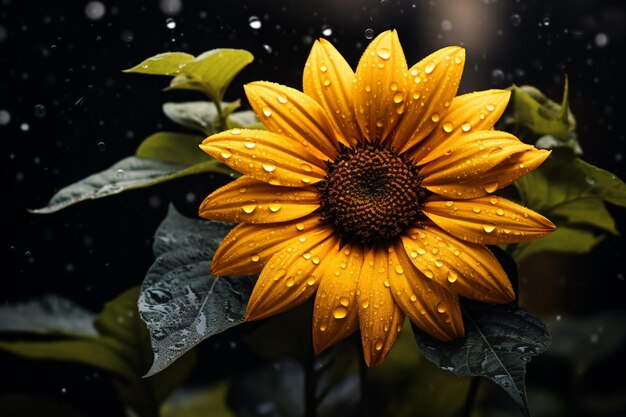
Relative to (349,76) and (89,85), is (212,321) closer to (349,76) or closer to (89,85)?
(349,76)

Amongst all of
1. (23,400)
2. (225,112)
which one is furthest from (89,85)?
(23,400)

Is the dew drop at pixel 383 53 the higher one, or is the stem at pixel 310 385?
the dew drop at pixel 383 53

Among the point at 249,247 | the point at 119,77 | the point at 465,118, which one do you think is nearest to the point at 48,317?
the point at 119,77

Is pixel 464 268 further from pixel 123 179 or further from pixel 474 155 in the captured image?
pixel 123 179

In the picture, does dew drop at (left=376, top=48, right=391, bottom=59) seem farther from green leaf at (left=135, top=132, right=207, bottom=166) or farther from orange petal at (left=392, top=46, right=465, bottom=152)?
green leaf at (left=135, top=132, right=207, bottom=166)

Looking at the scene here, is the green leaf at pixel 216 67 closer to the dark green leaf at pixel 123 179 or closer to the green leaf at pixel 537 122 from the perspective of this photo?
the dark green leaf at pixel 123 179

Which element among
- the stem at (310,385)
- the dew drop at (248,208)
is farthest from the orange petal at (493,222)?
the stem at (310,385)
